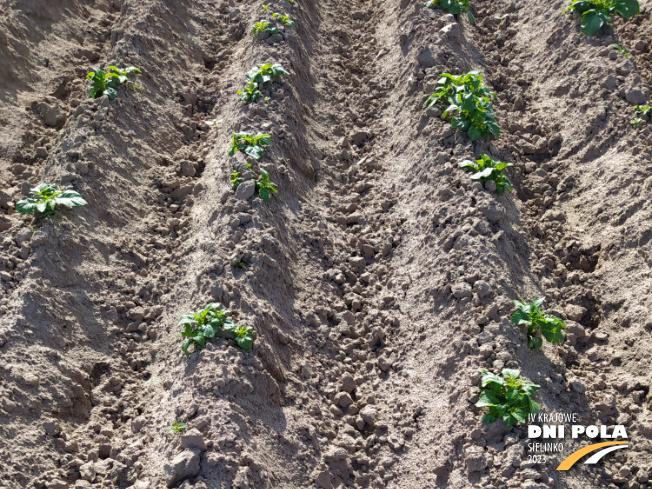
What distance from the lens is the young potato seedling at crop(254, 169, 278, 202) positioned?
17.9ft

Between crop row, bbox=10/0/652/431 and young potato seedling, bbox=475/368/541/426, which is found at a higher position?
crop row, bbox=10/0/652/431

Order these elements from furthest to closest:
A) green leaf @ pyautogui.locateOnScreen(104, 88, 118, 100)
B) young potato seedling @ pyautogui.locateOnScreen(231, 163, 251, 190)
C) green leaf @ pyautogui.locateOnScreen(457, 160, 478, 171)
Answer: green leaf @ pyautogui.locateOnScreen(104, 88, 118, 100), young potato seedling @ pyautogui.locateOnScreen(231, 163, 251, 190), green leaf @ pyautogui.locateOnScreen(457, 160, 478, 171)

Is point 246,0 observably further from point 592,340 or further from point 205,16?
point 592,340

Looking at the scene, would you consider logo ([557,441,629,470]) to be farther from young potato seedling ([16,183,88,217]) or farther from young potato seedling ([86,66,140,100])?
young potato seedling ([86,66,140,100])

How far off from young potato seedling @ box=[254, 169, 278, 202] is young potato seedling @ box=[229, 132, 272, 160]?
27cm

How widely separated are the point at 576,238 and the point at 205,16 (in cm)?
601

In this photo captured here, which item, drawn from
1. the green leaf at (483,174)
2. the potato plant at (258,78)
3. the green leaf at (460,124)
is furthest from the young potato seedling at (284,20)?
the green leaf at (483,174)

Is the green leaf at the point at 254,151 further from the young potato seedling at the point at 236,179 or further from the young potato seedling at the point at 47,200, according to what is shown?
the young potato seedling at the point at 47,200

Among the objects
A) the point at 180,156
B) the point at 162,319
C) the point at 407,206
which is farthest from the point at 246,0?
the point at 162,319

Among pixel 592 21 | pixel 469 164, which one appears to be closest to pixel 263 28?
pixel 469 164

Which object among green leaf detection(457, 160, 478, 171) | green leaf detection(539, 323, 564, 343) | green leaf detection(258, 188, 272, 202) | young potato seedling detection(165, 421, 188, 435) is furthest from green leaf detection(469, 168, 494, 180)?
young potato seedling detection(165, 421, 188, 435)

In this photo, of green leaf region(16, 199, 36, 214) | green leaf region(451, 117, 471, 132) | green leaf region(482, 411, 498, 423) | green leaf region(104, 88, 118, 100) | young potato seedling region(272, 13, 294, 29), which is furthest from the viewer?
young potato seedling region(272, 13, 294, 29)

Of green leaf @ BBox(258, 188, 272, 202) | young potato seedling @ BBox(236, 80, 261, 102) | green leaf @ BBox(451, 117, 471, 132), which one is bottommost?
green leaf @ BBox(258, 188, 272, 202)

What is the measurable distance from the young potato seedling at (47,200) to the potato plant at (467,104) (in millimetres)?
3828
